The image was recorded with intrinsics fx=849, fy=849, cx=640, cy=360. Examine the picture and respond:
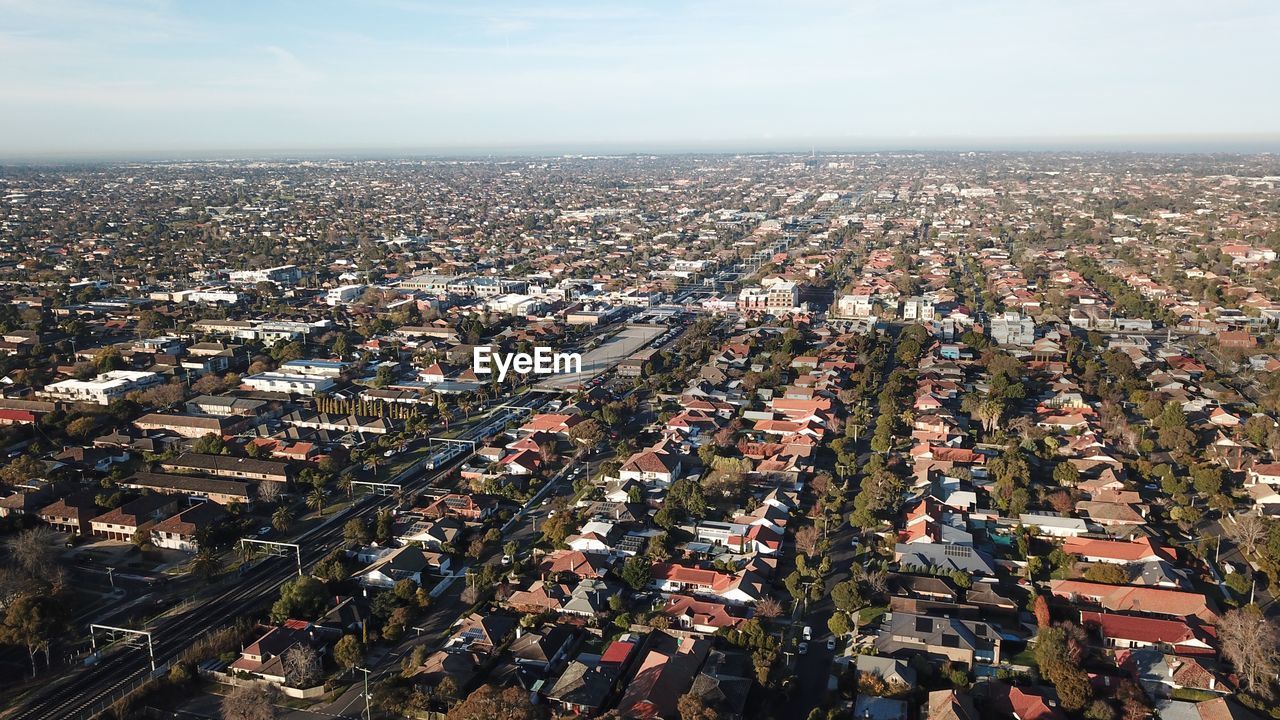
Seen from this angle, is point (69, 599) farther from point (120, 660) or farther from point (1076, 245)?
point (1076, 245)

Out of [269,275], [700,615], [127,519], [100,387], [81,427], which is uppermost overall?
[269,275]

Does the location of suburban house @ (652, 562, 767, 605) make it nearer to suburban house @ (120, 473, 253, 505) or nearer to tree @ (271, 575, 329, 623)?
tree @ (271, 575, 329, 623)

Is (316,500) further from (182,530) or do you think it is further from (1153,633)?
(1153,633)

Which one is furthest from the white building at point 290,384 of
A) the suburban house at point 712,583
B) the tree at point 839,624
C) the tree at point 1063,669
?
the tree at point 1063,669

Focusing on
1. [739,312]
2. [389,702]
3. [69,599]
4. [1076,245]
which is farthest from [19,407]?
[1076,245]

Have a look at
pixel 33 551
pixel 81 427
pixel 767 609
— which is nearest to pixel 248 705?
pixel 33 551

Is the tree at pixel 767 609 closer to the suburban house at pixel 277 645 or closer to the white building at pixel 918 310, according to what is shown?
the suburban house at pixel 277 645

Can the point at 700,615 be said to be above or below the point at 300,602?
below
